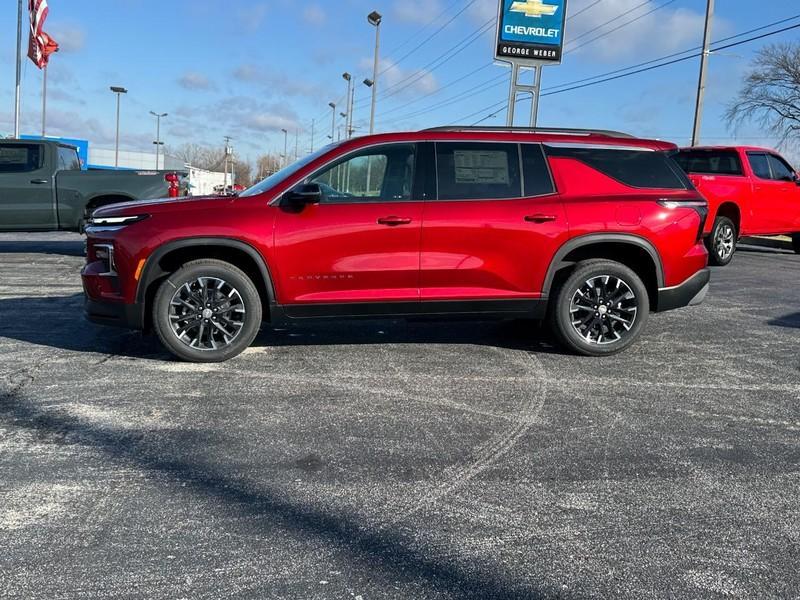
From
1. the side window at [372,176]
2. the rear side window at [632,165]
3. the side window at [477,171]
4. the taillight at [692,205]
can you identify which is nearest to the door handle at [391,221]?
the side window at [372,176]

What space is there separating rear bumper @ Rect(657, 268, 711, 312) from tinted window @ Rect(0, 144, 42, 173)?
10.3 meters

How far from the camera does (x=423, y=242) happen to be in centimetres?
563

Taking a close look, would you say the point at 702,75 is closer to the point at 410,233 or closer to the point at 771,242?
the point at 771,242

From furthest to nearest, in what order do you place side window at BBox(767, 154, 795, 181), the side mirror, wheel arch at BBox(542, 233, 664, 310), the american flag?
the american flag < side window at BBox(767, 154, 795, 181) < wheel arch at BBox(542, 233, 664, 310) < the side mirror

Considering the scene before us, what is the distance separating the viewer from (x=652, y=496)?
338 cm

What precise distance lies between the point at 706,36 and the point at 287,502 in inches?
910

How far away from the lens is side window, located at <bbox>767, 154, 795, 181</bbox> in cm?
1323

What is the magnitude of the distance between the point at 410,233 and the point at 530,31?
516 inches

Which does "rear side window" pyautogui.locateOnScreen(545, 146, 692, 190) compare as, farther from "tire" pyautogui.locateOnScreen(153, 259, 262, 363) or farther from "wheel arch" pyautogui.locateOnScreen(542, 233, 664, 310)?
"tire" pyautogui.locateOnScreen(153, 259, 262, 363)

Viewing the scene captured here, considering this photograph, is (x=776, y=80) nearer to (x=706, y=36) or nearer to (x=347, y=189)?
(x=706, y=36)

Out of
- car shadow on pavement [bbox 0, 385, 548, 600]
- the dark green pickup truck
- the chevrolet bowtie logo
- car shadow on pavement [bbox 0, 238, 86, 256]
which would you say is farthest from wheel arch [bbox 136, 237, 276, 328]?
the chevrolet bowtie logo

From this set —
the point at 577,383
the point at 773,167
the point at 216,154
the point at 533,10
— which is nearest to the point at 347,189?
the point at 577,383

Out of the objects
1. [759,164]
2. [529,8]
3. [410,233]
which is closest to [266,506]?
[410,233]

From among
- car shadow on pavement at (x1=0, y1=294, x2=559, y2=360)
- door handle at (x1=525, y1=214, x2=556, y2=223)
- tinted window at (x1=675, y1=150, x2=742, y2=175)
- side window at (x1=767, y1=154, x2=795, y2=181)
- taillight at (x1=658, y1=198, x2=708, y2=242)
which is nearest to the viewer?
door handle at (x1=525, y1=214, x2=556, y2=223)
